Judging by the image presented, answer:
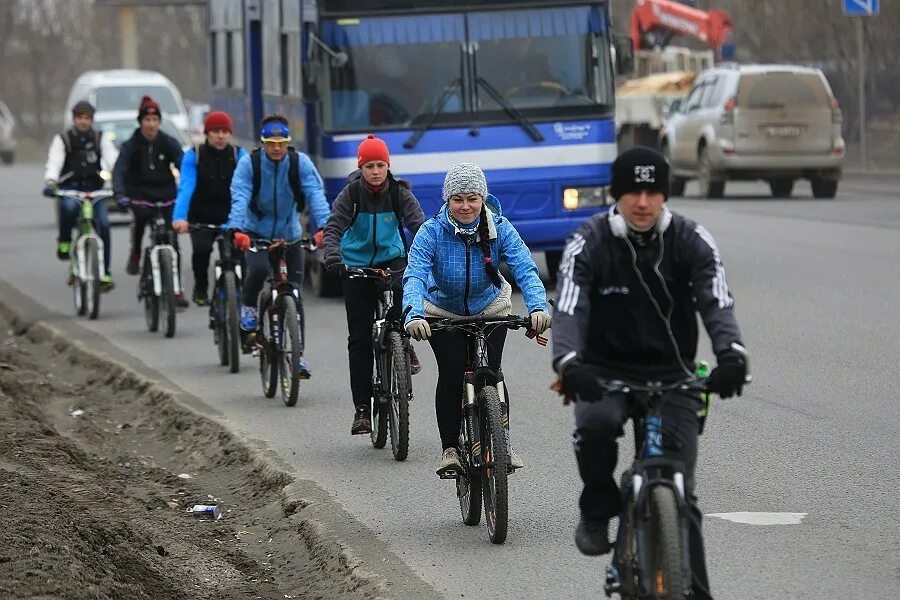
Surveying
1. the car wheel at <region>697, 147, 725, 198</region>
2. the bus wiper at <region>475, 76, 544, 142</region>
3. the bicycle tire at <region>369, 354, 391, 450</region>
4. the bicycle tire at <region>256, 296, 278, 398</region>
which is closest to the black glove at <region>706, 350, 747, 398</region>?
the bicycle tire at <region>369, 354, 391, 450</region>

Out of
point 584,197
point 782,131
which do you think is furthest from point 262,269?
point 782,131

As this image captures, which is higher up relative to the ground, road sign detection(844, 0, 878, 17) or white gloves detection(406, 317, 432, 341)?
road sign detection(844, 0, 878, 17)

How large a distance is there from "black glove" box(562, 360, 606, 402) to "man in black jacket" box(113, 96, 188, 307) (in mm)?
9930

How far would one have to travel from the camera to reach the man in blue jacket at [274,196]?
1164 centimetres

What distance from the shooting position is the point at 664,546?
5.05m

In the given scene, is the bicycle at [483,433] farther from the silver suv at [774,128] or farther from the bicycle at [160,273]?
the silver suv at [774,128]

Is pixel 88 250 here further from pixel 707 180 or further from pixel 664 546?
pixel 707 180

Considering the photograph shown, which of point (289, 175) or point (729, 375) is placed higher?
point (289, 175)

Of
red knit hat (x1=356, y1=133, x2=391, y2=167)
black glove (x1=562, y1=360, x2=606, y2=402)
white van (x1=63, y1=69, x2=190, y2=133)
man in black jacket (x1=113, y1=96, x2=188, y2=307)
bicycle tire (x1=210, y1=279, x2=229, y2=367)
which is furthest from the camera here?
white van (x1=63, y1=69, x2=190, y2=133)

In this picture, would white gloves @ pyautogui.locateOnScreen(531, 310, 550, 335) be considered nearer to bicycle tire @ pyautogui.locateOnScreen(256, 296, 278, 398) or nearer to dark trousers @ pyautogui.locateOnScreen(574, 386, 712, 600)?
dark trousers @ pyautogui.locateOnScreen(574, 386, 712, 600)

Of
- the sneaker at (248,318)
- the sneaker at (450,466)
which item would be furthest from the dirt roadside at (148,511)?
the sneaker at (248,318)

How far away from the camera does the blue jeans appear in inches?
629

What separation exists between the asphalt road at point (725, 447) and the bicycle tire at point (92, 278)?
0.17 m

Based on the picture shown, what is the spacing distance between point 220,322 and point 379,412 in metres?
3.50
